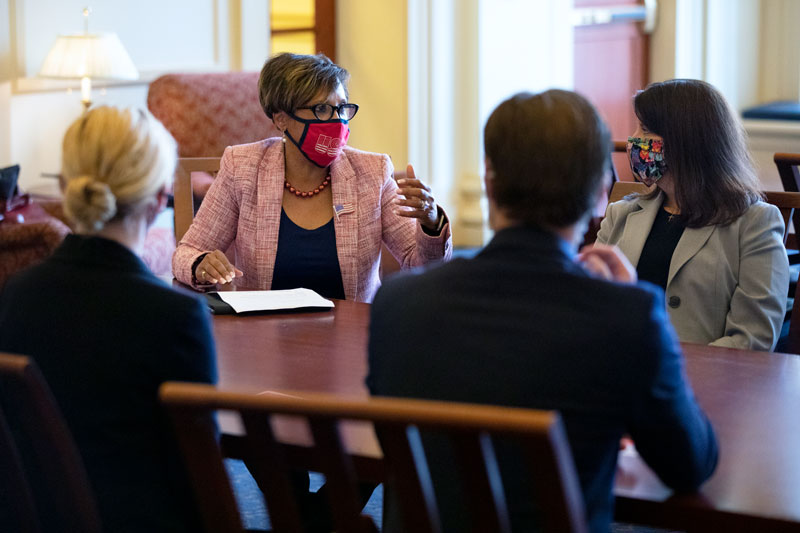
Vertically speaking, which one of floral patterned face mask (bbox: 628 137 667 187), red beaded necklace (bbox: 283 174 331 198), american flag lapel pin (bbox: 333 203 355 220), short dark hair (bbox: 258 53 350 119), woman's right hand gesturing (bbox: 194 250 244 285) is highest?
short dark hair (bbox: 258 53 350 119)

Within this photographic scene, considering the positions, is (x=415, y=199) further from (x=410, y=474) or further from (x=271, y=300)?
(x=410, y=474)

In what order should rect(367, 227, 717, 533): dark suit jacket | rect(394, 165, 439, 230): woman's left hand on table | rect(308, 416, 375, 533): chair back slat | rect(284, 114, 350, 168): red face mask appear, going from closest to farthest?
1. rect(308, 416, 375, 533): chair back slat
2. rect(367, 227, 717, 533): dark suit jacket
3. rect(394, 165, 439, 230): woman's left hand on table
4. rect(284, 114, 350, 168): red face mask

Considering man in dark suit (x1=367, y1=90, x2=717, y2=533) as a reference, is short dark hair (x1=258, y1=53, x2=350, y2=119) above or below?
above

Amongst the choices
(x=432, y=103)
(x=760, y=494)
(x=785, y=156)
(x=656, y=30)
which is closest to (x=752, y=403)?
(x=760, y=494)

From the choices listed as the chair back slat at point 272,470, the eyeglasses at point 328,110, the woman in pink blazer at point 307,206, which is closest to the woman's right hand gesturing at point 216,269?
the woman in pink blazer at point 307,206

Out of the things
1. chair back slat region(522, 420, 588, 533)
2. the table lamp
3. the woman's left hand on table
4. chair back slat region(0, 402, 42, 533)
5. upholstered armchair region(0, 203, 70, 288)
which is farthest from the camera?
the table lamp

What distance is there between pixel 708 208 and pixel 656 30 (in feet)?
13.8

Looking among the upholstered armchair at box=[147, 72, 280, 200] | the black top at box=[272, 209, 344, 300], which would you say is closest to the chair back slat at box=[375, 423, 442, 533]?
the black top at box=[272, 209, 344, 300]

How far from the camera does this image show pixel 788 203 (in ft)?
8.05

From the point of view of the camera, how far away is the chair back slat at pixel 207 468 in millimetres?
1064

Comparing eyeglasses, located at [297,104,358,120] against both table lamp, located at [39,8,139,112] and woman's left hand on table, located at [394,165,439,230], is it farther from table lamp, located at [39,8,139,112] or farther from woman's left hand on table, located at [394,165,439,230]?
table lamp, located at [39,8,139,112]

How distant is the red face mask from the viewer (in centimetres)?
257

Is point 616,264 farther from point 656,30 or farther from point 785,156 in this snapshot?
point 656,30

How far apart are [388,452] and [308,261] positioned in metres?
1.58
